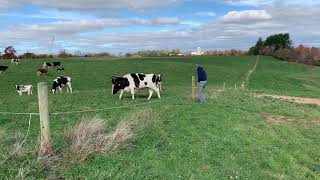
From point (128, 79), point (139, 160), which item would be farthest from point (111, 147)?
point (128, 79)

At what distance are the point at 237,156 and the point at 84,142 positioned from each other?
4770mm

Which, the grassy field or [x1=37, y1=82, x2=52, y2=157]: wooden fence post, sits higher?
[x1=37, y1=82, x2=52, y2=157]: wooden fence post

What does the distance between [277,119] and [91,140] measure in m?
13.0

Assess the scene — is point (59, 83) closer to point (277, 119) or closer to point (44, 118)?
point (277, 119)

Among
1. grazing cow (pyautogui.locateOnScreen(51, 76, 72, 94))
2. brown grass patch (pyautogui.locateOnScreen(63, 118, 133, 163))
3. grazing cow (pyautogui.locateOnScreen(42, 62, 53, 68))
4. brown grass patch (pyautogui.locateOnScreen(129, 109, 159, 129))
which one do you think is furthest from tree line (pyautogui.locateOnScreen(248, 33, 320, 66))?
brown grass patch (pyautogui.locateOnScreen(63, 118, 133, 163))

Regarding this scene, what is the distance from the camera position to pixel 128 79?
26.2 metres

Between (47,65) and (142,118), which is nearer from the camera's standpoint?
(142,118)

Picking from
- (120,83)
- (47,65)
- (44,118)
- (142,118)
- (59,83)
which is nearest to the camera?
(44,118)

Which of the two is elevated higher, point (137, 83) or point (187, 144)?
point (137, 83)

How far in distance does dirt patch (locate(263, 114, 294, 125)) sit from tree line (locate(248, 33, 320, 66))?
115 metres

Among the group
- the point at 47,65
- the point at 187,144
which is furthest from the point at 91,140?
the point at 47,65

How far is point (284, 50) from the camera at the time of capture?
142500mm

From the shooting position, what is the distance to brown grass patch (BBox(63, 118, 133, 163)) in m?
10.6

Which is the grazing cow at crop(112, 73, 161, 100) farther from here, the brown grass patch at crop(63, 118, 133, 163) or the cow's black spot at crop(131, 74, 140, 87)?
the brown grass patch at crop(63, 118, 133, 163)
